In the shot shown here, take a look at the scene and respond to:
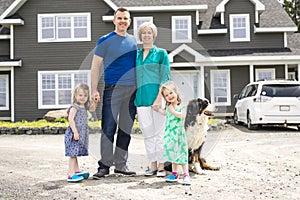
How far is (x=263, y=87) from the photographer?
46.0 feet

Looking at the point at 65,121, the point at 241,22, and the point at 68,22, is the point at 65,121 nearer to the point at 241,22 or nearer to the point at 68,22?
the point at 68,22

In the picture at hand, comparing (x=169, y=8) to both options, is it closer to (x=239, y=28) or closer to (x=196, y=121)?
Result: (x=239, y=28)

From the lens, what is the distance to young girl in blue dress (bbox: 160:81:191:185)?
19.0 ft

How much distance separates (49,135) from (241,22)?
12756mm

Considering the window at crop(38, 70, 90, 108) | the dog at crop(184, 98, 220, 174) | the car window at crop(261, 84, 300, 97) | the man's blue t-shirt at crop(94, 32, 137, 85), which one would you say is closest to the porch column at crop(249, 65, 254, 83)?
the car window at crop(261, 84, 300, 97)

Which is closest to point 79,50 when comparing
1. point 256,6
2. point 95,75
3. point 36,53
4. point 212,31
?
point 36,53

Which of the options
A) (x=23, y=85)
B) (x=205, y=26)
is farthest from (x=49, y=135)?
(x=205, y=26)

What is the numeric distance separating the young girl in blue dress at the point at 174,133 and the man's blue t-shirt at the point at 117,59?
1.99 feet

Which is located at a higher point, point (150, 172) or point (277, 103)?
point (277, 103)

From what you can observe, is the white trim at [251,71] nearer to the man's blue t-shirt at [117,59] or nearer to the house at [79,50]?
the house at [79,50]

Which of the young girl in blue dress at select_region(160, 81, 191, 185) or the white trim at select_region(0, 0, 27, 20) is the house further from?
the young girl in blue dress at select_region(160, 81, 191, 185)

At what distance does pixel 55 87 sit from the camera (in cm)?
2109

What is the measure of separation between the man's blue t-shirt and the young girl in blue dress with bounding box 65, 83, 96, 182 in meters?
0.43

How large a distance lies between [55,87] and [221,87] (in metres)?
8.67
